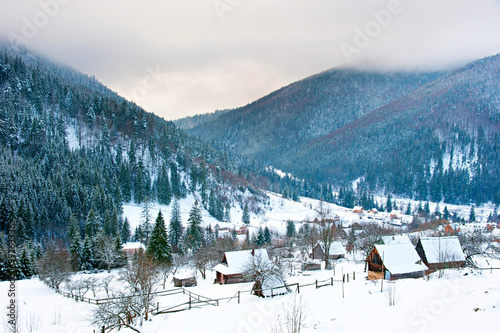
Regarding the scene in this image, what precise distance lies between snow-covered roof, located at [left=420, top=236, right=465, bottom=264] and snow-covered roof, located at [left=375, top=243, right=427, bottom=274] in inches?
114

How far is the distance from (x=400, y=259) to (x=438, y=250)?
660cm

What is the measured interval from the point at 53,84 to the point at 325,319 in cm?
17247

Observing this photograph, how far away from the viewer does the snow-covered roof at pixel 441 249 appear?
43625mm

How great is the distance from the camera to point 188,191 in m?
140

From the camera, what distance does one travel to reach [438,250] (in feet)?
151

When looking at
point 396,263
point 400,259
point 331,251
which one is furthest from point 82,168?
point 400,259

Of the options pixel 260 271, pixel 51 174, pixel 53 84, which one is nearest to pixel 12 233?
pixel 51 174

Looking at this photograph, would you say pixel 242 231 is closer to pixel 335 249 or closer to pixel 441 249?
pixel 335 249

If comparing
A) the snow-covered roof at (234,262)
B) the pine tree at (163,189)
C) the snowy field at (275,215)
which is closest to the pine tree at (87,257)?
the snowy field at (275,215)

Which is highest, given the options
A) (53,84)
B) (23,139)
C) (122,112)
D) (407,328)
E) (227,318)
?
(53,84)

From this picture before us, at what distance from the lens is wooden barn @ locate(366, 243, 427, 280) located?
139ft

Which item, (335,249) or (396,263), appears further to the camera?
(335,249)

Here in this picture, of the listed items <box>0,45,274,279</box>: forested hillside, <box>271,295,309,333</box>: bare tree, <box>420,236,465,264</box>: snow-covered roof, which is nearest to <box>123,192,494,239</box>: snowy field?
<box>0,45,274,279</box>: forested hillside

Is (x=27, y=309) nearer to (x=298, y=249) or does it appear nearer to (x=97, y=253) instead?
(x=97, y=253)
